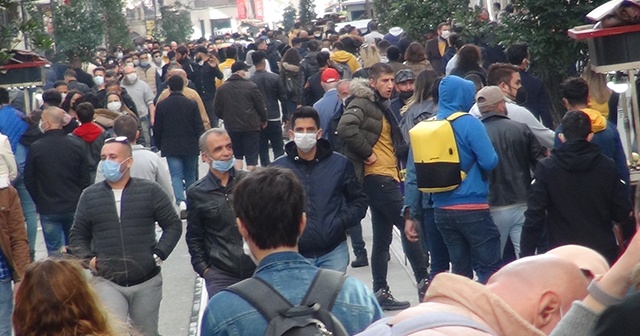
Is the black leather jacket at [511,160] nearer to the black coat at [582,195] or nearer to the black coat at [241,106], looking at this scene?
the black coat at [582,195]

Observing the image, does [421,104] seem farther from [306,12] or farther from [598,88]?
[306,12]

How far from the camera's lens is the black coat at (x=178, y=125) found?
1527 centimetres

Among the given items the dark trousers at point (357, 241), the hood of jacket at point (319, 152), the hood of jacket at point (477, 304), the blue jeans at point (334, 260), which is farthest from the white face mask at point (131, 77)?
the hood of jacket at point (477, 304)

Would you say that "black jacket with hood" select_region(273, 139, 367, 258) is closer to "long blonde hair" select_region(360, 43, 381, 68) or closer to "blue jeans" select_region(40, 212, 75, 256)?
"blue jeans" select_region(40, 212, 75, 256)

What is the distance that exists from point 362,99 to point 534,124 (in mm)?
1482

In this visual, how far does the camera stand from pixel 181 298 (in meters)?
11.0

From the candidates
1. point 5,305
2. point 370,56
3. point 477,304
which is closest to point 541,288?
point 477,304

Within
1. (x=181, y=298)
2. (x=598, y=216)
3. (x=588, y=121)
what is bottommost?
(x=181, y=298)

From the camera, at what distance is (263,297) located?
3941 mm

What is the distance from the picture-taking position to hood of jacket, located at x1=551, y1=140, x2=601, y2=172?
7324 millimetres

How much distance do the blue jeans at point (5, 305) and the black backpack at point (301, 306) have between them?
5.09m

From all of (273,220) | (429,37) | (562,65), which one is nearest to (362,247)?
(562,65)

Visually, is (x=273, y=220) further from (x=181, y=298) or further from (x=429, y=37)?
(x=429, y=37)

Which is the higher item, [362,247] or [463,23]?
[463,23]
